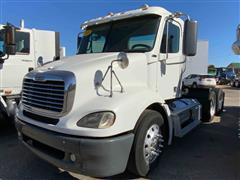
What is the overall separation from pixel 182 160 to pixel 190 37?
7.03ft

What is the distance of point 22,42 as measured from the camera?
245 inches

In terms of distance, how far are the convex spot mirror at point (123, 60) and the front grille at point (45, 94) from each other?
0.93 meters

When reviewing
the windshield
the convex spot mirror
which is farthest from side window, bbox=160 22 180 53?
the convex spot mirror

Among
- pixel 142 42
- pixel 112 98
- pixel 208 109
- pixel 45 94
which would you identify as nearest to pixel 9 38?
pixel 45 94

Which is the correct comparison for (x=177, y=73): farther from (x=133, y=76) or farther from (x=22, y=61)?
(x=22, y=61)

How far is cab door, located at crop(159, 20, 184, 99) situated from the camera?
4.44 metres

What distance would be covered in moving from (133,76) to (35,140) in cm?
169

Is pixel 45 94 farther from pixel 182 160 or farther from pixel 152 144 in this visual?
pixel 182 160

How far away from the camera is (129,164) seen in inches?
136

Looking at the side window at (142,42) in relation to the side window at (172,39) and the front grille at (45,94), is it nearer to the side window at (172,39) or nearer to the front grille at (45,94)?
the side window at (172,39)

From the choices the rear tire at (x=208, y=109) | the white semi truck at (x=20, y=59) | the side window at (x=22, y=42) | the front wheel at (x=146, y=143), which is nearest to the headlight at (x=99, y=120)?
the front wheel at (x=146, y=143)

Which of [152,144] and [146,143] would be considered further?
[152,144]

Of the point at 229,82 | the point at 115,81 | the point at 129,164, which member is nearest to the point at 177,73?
the point at 115,81

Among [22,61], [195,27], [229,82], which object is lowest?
[229,82]
